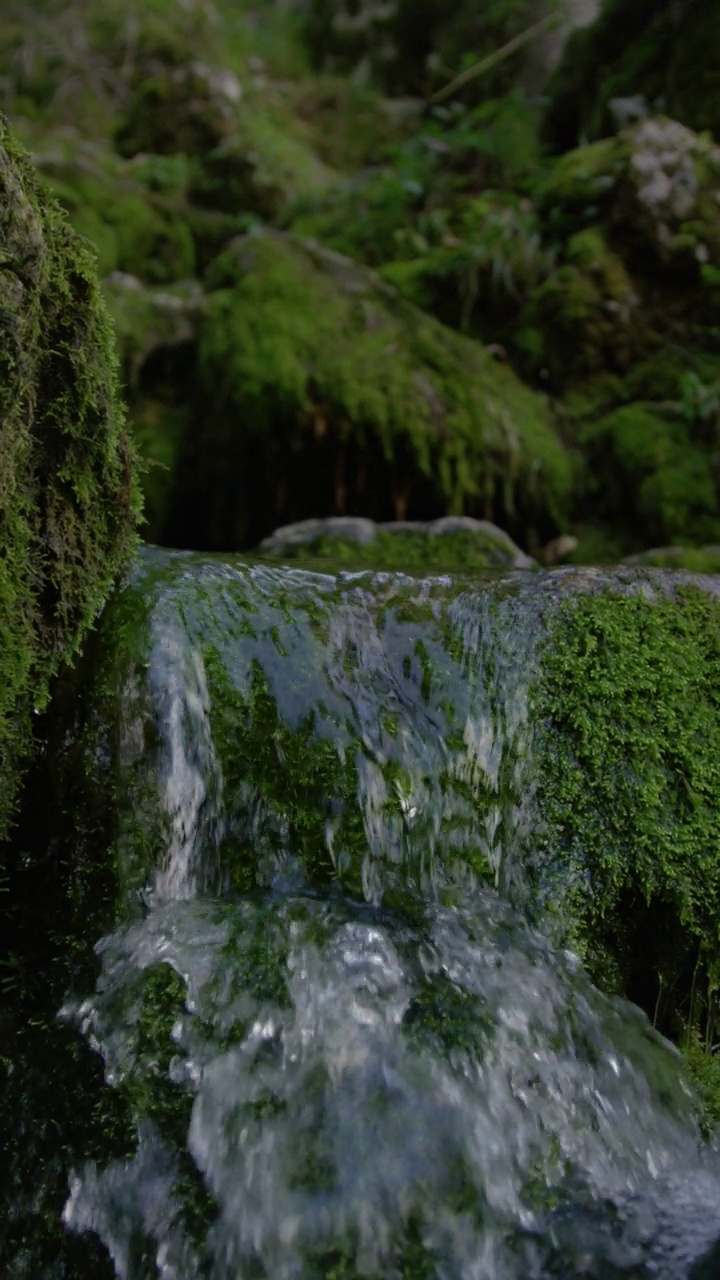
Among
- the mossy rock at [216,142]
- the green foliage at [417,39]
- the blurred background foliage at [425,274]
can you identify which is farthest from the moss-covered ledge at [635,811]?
the green foliage at [417,39]

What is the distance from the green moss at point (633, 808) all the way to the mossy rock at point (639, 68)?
235 inches

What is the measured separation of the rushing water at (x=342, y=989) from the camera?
185 cm

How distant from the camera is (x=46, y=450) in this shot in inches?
84.4

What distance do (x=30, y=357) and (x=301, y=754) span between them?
125 centimetres

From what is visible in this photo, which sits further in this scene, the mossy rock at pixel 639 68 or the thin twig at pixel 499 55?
the thin twig at pixel 499 55

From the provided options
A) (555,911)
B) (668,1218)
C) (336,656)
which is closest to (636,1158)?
(668,1218)

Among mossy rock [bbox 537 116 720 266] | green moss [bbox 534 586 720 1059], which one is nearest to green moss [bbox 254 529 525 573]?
green moss [bbox 534 586 720 1059]

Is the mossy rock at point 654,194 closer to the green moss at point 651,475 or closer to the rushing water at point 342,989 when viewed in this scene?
the green moss at point 651,475

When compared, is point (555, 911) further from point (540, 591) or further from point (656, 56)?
point (656, 56)

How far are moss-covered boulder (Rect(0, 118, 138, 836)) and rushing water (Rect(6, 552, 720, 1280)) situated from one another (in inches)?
8.7

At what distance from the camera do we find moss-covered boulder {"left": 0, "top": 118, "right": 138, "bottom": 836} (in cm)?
191

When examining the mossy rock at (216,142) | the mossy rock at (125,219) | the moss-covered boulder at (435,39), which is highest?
the moss-covered boulder at (435,39)

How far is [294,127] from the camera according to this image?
10328mm

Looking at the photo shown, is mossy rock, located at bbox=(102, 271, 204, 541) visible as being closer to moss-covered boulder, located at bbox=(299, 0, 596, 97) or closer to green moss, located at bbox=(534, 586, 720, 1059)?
green moss, located at bbox=(534, 586, 720, 1059)
